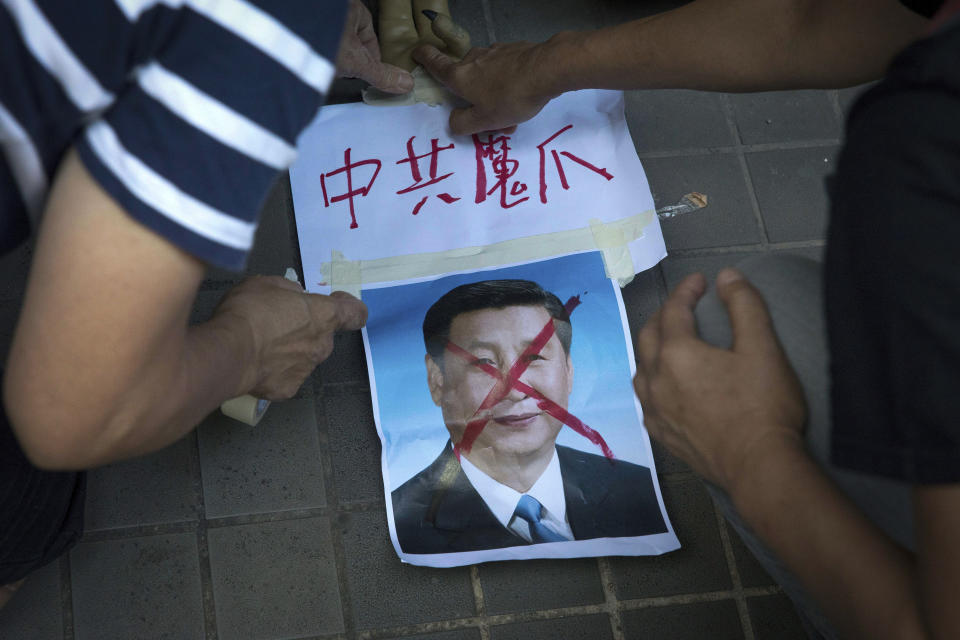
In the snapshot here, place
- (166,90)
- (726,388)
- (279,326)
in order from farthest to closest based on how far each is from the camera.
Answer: (279,326)
(726,388)
(166,90)

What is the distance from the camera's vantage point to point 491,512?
2.47 ft

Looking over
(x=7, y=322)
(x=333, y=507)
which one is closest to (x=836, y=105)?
(x=333, y=507)

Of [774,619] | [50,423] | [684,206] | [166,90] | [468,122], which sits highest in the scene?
[166,90]

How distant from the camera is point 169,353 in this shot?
44 cm

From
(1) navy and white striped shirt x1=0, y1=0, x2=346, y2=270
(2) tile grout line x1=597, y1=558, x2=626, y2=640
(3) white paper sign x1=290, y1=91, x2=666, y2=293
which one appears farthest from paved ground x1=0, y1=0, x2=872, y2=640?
(1) navy and white striped shirt x1=0, y1=0, x2=346, y2=270

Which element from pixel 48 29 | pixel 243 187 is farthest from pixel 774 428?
pixel 48 29

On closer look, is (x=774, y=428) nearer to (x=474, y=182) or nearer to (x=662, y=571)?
(x=662, y=571)

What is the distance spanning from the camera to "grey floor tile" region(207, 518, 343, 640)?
2.43ft

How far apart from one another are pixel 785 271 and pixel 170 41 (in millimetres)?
376

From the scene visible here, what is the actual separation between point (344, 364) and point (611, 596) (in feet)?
1.17

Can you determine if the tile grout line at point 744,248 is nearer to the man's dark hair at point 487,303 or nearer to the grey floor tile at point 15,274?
the man's dark hair at point 487,303

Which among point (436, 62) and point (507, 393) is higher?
point (436, 62)

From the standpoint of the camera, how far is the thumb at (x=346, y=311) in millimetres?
706

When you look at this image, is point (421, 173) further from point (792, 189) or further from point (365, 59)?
point (792, 189)
